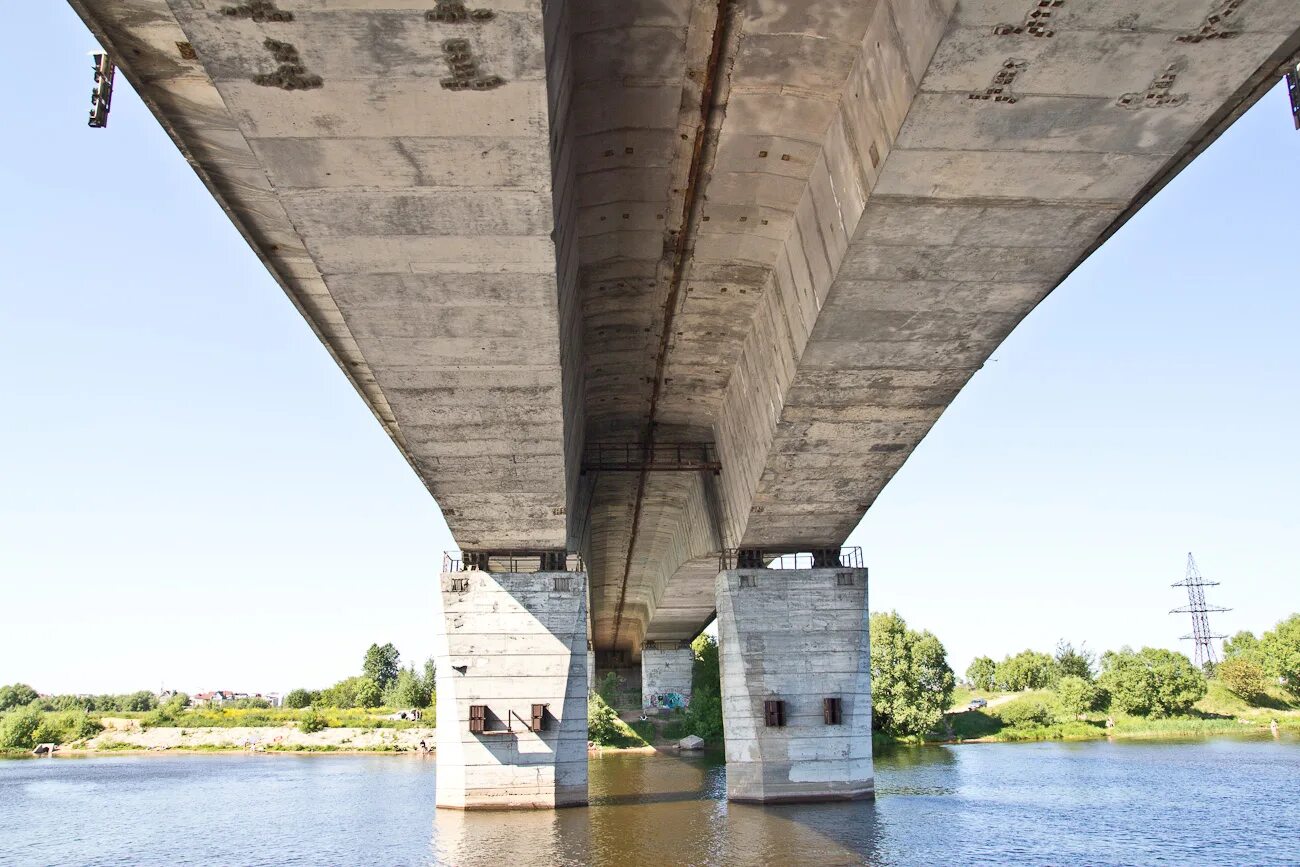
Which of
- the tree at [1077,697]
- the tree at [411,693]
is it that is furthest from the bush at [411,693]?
the tree at [1077,697]

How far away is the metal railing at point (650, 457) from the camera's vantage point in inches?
1134

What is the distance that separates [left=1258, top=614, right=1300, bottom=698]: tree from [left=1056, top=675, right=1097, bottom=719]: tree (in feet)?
57.9

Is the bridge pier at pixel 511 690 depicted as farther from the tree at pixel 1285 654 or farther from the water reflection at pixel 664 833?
the tree at pixel 1285 654

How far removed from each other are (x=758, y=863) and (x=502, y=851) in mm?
4795

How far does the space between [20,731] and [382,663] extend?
65568mm

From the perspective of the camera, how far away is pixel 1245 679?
65.7 m

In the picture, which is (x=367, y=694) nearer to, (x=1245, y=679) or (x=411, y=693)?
(x=411, y=693)

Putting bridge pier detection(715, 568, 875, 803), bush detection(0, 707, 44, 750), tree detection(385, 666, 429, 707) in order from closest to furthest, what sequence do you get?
Answer: 1. bridge pier detection(715, 568, 875, 803)
2. bush detection(0, 707, 44, 750)
3. tree detection(385, 666, 429, 707)

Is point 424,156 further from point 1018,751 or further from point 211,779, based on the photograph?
point 1018,751

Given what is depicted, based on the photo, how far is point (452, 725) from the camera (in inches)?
990

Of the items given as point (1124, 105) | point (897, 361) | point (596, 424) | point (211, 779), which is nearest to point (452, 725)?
point (596, 424)

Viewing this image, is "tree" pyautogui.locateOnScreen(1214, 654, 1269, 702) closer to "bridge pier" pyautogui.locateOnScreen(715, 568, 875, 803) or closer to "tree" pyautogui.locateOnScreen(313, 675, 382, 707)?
"bridge pier" pyautogui.locateOnScreen(715, 568, 875, 803)

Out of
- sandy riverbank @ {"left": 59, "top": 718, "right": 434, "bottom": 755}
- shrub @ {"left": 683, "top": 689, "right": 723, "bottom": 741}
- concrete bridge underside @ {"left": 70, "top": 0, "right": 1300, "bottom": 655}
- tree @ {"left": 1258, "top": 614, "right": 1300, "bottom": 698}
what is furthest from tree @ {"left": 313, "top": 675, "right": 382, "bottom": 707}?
concrete bridge underside @ {"left": 70, "top": 0, "right": 1300, "bottom": 655}

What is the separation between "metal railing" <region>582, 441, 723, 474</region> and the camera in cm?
2881
